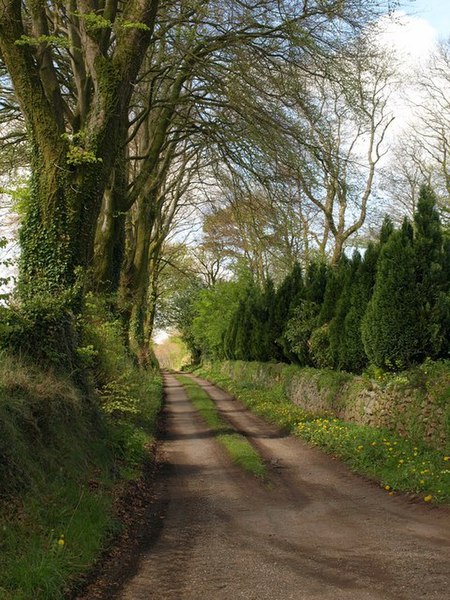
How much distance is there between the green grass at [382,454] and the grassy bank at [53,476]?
412 centimetres

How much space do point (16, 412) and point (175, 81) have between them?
1213cm

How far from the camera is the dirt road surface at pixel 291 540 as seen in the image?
16.6 feet

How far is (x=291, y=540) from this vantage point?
264 inches

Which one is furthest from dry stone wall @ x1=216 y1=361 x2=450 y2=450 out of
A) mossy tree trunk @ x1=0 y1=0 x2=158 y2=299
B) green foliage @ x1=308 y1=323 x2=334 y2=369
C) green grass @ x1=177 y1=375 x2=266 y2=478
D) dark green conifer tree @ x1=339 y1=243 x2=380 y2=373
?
mossy tree trunk @ x1=0 y1=0 x2=158 y2=299

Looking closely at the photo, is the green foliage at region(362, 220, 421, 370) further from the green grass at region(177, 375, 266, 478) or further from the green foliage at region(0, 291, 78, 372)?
the green foliage at region(0, 291, 78, 372)

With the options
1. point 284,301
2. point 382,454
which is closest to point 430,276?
point 382,454

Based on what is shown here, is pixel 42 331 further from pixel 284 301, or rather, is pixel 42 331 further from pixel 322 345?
pixel 284 301

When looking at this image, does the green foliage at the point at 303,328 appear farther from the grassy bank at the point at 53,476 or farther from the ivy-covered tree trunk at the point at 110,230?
the grassy bank at the point at 53,476

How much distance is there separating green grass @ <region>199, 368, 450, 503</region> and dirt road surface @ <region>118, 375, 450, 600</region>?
0.33 m

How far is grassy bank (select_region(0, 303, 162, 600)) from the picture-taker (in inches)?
196

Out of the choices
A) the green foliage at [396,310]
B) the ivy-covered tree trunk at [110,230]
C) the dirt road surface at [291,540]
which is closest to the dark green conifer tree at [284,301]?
the ivy-covered tree trunk at [110,230]

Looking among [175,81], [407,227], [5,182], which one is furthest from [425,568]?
[5,182]

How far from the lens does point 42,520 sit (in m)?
5.88

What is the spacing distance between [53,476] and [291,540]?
284 centimetres
